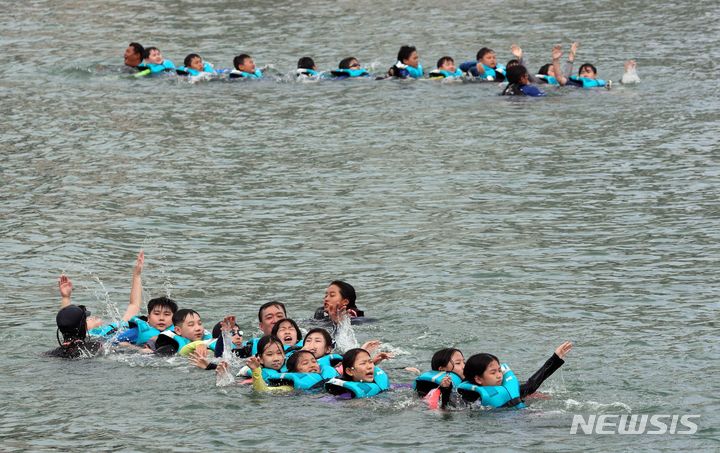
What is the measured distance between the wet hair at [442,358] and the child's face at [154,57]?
66.0 ft

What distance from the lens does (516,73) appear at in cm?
2936

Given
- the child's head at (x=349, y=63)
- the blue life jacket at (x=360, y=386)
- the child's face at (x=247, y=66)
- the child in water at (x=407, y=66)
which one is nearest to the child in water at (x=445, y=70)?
the child in water at (x=407, y=66)

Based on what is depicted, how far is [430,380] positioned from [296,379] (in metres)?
1.51

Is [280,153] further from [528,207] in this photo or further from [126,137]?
[528,207]

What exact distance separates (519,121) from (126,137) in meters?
7.75

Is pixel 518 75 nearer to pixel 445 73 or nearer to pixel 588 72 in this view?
pixel 588 72

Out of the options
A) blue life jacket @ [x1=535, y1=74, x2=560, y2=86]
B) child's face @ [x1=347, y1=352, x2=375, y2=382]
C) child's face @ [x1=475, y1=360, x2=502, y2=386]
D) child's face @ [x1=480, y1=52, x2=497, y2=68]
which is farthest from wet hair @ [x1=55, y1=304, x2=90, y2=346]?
child's face @ [x1=480, y1=52, x2=497, y2=68]

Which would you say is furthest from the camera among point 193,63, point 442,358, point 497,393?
point 193,63

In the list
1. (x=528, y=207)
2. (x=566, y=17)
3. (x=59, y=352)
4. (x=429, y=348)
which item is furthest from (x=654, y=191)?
(x=566, y=17)

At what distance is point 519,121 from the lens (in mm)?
27406

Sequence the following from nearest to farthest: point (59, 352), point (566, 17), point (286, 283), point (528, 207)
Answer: point (59, 352), point (286, 283), point (528, 207), point (566, 17)

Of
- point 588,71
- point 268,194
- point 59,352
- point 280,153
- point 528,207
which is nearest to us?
point 59,352

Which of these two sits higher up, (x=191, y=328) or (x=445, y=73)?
(x=445, y=73)

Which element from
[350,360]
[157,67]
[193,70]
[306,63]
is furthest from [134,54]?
[350,360]
